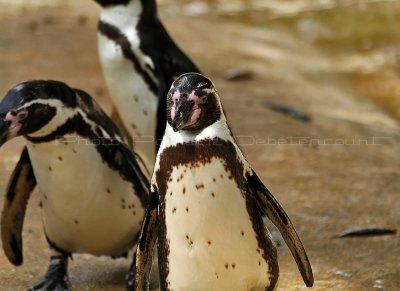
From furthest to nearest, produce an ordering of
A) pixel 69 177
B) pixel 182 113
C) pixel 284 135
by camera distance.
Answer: pixel 284 135
pixel 69 177
pixel 182 113

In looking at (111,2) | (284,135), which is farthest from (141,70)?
(284,135)

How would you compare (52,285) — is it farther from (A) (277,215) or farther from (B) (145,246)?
(A) (277,215)

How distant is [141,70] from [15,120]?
144cm

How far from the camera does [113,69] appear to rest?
444 cm

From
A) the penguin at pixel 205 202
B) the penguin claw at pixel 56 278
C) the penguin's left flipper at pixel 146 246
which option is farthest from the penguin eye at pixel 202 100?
the penguin claw at pixel 56 278

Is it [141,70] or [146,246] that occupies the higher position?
[146,246]

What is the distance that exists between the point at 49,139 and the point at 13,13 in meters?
6.80

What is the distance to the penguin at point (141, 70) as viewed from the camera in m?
4.40

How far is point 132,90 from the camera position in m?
4.43

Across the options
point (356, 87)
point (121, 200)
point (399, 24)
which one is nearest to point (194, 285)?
point (121, 200)

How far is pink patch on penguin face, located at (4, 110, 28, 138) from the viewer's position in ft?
9.94

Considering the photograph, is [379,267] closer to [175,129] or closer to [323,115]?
[175,129]

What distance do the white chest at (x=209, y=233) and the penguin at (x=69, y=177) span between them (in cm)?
67

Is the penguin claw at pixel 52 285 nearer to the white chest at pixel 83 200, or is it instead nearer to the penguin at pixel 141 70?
the white chest at pixel 83 200
